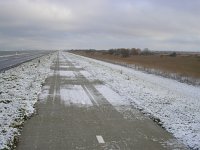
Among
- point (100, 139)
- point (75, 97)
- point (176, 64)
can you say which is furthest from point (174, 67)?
point (100, 139)

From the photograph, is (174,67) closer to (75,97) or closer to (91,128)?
(75,97)

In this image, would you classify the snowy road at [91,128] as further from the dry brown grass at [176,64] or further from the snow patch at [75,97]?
the dry brown grass at [176,64]

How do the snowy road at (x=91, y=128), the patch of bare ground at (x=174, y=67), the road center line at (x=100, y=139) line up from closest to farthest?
the snowy road at (x=91, y=128), the road center line at (x=100, y=139), the patch of bare ground at (x=174, y=67)

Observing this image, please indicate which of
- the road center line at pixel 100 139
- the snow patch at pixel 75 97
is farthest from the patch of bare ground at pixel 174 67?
the road center line at pixel 100 139

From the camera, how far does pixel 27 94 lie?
16656mm

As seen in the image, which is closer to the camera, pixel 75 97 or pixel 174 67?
pixel 75 97

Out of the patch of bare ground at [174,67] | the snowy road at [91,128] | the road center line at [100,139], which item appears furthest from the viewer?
the patch of bare ground at [174,67]

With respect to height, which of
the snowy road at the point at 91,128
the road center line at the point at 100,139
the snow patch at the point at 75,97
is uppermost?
the road center line at the point at 100,139

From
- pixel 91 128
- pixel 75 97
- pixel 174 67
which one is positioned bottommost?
pixel 174 67

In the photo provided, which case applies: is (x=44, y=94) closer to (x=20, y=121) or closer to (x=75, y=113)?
(x=75, y=113)

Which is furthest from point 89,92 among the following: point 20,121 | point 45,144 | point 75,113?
point 45,144

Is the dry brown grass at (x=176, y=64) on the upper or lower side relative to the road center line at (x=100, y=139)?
lower

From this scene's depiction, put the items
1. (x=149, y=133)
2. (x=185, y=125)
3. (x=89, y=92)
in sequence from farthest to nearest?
1. (x=89, y=92)
2. (x=185, y=125)
3. (x=149, y=133)

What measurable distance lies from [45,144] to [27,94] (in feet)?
29.3
